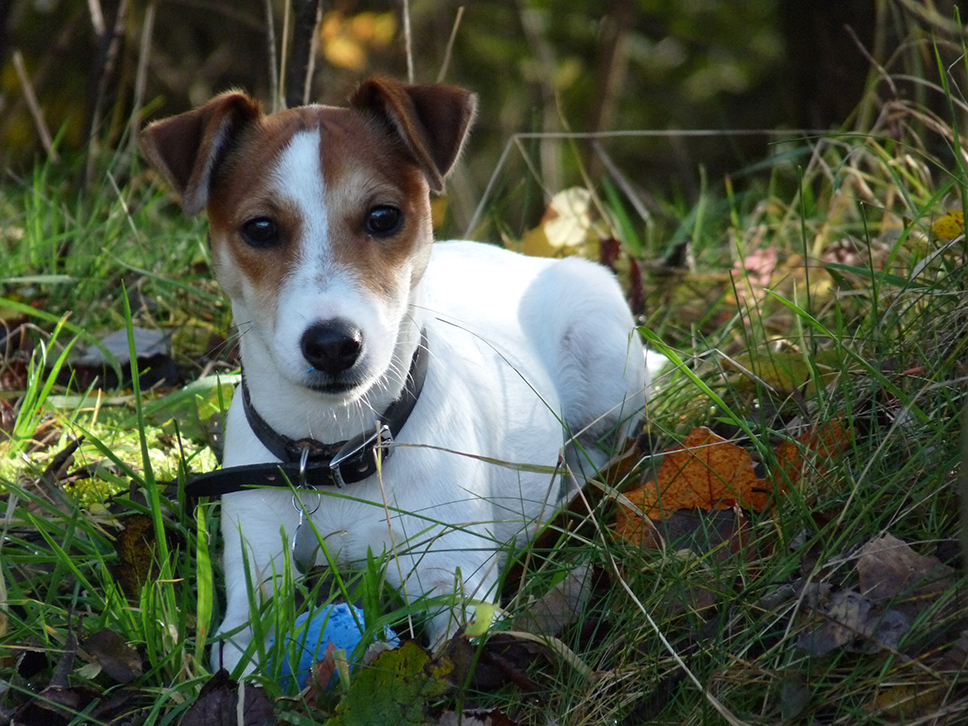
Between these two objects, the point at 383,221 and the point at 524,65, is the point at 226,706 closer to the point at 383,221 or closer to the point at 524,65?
the point at 383,221

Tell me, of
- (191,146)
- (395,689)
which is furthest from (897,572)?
(191,146)

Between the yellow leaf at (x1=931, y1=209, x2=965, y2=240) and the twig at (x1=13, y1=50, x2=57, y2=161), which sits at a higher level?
the twig at (x1=13, y1=50, x2=57, y2=161)

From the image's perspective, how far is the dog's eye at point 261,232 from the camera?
263 centimetres

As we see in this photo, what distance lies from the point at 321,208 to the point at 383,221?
0.59 ft

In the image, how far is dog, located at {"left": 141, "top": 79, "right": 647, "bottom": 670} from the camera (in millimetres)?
2492

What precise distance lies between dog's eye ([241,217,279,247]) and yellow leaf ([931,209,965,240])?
5.75 ft

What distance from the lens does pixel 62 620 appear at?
8.15 feet

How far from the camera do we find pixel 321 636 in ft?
7.22

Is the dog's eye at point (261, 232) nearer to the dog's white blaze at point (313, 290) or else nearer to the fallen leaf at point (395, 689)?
the dog's white blaze at point (313, 290)

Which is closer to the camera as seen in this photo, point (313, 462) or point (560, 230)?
point (313, 462)

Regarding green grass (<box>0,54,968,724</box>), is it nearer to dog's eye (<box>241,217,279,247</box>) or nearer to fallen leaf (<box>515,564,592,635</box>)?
fallen leaf (<box>515,564,592,635</box>)

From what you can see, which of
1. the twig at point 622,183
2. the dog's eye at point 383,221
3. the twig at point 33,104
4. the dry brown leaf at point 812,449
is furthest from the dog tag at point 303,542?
the twig at point 33,104

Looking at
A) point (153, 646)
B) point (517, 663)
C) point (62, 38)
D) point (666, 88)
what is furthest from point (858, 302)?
point (666, 88)

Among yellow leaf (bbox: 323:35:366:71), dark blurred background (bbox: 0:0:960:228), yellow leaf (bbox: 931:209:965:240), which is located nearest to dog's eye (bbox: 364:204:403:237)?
yellow leaf (bbox: 931:209:965:240)
